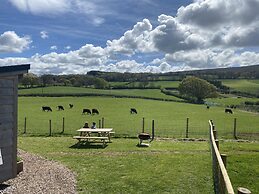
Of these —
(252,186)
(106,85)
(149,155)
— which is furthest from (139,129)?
(106,85)

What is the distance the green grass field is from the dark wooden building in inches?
97.9

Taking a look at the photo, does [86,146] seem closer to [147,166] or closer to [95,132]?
[95,132]

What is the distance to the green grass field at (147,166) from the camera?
1118 centimetres

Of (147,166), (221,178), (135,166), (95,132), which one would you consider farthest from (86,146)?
(221,178)

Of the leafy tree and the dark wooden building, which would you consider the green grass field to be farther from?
the leafy tree

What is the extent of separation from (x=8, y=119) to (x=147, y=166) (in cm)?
608

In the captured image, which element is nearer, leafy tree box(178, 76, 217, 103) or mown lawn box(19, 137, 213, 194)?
mown lawn box(19, 137, 213, 194)

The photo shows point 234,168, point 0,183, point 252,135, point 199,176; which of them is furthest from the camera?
point 252,135

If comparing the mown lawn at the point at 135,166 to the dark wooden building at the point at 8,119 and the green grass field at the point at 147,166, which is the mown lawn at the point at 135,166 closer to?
the green grass field at the point at 147,166

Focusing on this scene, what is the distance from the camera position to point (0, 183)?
1105 centimetres

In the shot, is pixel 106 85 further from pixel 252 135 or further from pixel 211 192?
pixel 211 192

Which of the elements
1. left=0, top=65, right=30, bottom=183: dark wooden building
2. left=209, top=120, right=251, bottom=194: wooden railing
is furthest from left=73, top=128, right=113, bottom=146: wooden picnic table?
left=209, top=120, right=251, bottom=194: wooden railing

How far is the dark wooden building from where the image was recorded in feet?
36.2

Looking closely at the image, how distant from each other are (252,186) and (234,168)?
91.6 inches
